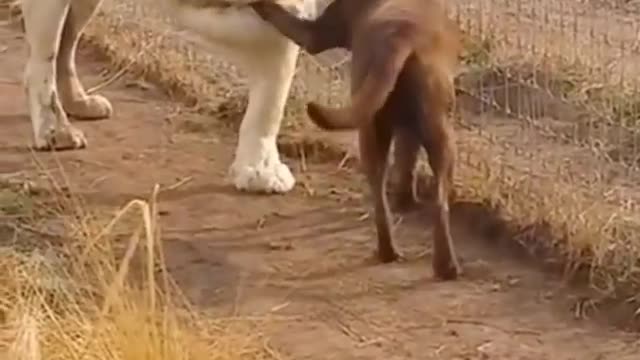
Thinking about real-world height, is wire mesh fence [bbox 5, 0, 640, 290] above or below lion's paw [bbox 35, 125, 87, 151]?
above

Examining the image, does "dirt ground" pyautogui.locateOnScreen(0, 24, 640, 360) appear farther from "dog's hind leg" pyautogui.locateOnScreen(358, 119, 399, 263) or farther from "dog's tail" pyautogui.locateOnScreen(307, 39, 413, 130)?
"dog's tail" pyautogui.locateOnScreen(307, 39, 413, 130)

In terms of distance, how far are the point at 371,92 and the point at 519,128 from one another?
141 cm

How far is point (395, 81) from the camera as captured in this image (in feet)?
12.0

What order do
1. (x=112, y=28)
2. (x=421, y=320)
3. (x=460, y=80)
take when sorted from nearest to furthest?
(x=421, y=320), (x=460, y=80), (x=112, y=28)

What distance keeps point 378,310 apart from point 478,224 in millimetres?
599

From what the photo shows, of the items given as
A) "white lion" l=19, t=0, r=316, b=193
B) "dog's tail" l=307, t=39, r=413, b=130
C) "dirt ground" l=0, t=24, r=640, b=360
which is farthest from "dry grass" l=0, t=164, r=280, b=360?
"white lion" l=19, t=0, r=316, b=193

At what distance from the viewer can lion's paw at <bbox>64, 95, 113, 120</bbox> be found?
537 centimetres

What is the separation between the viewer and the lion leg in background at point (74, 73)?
523cm

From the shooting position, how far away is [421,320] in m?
3.62

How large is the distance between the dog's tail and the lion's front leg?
2.56 feet

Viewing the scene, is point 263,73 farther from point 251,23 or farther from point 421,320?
point 421,320

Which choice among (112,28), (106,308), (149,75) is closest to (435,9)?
(106,308)

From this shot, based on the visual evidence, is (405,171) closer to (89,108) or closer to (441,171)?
(441,171)

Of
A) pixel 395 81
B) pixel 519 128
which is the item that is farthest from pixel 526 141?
pixel 395 81
